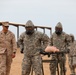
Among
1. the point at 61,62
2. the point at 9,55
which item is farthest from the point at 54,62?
the point at 9,55

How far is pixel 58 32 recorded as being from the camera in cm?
1627

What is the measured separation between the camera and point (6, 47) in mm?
14359

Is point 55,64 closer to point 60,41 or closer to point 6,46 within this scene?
point 60,41

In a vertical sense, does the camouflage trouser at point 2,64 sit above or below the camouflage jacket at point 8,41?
below

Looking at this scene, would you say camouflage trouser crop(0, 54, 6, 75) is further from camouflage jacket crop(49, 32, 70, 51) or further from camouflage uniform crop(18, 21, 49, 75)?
camouflage jacket crop(49, 32, 70, 51)

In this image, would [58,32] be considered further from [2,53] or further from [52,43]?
[2,53]

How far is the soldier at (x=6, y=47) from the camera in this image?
14.2m

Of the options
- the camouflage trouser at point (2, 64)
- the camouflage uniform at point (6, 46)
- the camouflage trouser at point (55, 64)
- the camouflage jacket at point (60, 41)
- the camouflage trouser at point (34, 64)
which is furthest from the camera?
the camouflage jacket at point (60, 41)

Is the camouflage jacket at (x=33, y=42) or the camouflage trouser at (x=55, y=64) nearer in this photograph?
the camouflage jacket at (x=33, y=42)

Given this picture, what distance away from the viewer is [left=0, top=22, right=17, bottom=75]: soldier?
14220 millimetres

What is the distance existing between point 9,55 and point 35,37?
128 cm

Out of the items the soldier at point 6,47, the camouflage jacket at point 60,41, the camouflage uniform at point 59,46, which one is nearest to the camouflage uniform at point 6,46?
the soldier at point 6,47

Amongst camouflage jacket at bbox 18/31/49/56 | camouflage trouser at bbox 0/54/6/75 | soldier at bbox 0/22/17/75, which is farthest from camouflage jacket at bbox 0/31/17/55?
camouflage jacket at bbox 18/31/49/56

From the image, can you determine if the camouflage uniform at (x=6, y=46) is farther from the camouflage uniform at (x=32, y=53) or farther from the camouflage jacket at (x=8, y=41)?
the camouflage uniform at (x=32, y=53)
